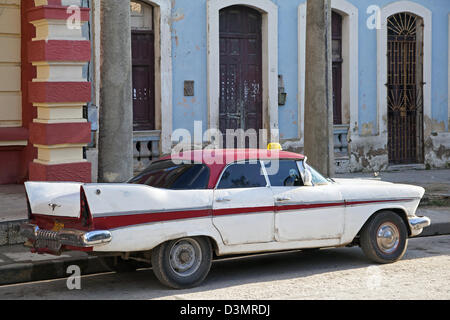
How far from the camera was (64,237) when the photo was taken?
25.0 ft

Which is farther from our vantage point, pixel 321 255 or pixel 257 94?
pixel 257 94

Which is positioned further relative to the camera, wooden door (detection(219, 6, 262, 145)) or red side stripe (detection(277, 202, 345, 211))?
wooden door (detection(219, 6, 262, 145))

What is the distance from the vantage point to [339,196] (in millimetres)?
9062

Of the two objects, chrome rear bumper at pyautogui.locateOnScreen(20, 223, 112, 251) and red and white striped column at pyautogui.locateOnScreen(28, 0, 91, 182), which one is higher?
red and white striped column at pyautogui.locateOnScreen(28, 0, 91, 182)

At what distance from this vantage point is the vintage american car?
25.1 feet

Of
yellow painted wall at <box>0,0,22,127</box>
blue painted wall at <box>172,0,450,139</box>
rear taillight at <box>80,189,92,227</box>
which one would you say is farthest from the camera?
blue painted wall at <box>172,0,450,139</box>

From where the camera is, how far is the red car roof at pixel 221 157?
8461mm

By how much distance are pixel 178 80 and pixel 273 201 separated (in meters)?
7.83

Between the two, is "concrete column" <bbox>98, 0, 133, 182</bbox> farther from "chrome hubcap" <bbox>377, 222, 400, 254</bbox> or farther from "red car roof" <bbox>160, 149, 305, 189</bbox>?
"chrome hubcap" <bbox>377, 222, 400, 254</bbox>

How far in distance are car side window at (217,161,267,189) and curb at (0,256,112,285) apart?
160 cm

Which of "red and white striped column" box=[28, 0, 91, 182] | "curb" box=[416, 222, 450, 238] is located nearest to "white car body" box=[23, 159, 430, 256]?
"curb" box=[416, 222, 450, 238]
